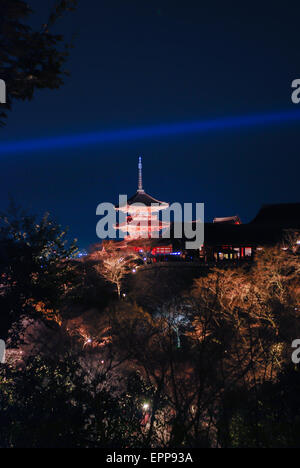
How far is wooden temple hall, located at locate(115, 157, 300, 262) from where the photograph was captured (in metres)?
24.5

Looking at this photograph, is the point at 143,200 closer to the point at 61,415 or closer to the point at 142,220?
the point at 142,220

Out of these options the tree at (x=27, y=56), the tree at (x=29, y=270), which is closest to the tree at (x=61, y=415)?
the tree at (x=29, y=270)

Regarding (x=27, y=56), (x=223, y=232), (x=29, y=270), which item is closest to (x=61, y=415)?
(x=29, y=270)

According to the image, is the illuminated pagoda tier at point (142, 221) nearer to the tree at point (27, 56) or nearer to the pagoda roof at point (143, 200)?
the pagoda roof at point (143, 200)

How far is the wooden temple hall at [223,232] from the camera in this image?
964 inches

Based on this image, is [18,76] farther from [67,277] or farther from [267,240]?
[267,240]

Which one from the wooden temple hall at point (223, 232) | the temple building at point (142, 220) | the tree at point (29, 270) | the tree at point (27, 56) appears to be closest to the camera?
the tree at point (27, 56)

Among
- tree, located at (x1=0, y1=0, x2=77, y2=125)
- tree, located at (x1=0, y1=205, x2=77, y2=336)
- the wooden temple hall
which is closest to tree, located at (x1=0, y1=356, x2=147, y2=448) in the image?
tree, located at (x1=0, y1=205, x2=77, y2=336)

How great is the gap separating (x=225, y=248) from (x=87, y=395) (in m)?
21.5

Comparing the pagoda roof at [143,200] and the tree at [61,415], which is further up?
the pagoda roof at [143,200]

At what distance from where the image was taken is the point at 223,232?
26.3 m

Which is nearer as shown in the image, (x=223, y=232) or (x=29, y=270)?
(x=29, y=270)
